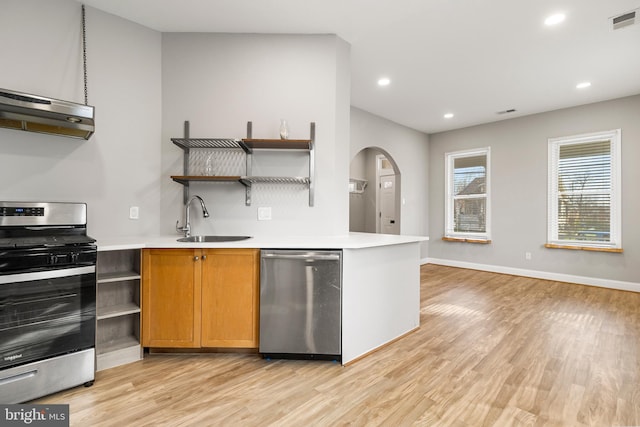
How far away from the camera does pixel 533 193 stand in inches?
204

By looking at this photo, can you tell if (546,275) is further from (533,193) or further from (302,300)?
(302,300)

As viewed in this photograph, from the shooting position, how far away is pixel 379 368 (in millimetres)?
2164

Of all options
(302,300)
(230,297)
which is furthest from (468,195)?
(230,297)

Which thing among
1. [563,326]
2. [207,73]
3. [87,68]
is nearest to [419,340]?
[563,326]

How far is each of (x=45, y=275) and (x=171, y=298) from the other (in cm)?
75

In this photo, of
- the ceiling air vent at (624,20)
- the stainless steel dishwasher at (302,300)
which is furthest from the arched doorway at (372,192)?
the stainless steel dishwasher at (302,300)

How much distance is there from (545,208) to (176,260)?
5.76 m

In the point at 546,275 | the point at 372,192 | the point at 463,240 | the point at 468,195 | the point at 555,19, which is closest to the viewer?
the point at 555,19

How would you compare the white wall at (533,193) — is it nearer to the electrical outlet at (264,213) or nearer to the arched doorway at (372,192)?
the arched doorway at (372,192)

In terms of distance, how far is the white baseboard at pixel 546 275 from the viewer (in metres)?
4.39

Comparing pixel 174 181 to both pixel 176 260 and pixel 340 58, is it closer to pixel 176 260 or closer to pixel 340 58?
pixel 176 260

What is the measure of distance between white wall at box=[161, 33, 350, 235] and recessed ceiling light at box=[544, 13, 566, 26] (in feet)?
6.47

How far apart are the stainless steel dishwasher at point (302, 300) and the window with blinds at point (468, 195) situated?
4.82 metres

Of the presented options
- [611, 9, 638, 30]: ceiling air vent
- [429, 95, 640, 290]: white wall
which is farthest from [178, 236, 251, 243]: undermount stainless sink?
[429, 95, 640, 290]: white wall
